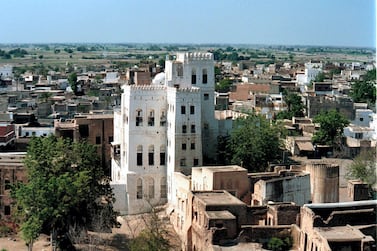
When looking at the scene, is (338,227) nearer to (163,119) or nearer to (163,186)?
(163,186)

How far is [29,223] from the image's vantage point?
2688 cm

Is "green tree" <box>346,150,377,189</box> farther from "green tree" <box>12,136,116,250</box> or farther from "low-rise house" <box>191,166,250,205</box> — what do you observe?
"green tree" <box>12,136,116,250</box>

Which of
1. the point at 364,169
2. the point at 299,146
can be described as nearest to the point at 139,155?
the point at 364,169

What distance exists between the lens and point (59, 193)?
90.1 feet

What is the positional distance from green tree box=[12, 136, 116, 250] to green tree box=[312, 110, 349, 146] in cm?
1626

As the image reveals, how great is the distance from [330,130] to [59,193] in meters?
21.2

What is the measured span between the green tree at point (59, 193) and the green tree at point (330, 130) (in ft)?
53.3

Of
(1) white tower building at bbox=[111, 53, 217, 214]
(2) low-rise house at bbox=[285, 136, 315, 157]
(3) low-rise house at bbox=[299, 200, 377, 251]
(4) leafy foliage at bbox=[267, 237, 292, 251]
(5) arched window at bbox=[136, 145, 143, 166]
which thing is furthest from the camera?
(2) low-rise house at bbox=[285, 136, 315, 157]

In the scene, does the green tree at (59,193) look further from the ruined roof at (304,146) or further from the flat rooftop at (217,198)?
the ruined roof at (304,146)

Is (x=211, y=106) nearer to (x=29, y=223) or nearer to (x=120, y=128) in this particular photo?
(x=120, y=128)

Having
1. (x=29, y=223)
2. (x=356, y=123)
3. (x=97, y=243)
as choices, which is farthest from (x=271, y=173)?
(x=356, y=123)

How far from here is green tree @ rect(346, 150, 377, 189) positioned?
105 feet

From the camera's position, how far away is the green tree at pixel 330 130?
42500mm

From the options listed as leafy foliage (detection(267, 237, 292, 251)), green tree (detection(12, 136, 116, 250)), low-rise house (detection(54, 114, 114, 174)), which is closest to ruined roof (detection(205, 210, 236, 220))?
leafy foliage (detection(267, 237, 292, 251))
